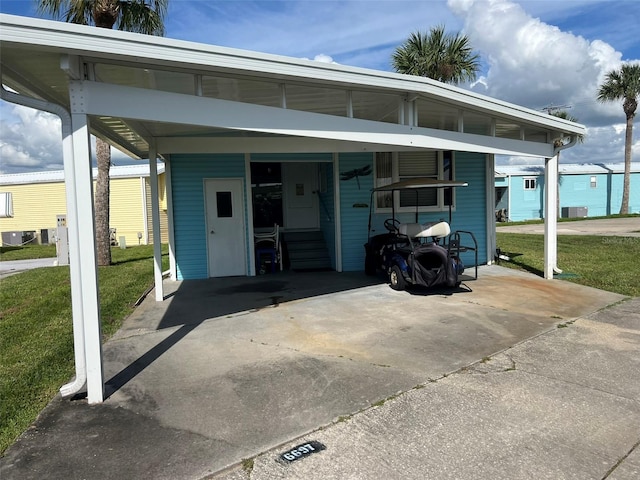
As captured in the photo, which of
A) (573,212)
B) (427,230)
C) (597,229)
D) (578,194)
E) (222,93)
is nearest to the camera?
(222,93)

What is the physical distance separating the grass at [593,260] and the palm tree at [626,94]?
61.1 ft

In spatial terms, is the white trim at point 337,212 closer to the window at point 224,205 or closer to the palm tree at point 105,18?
the window at point 224,205

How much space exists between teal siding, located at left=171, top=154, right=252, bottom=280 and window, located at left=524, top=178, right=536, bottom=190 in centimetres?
2788

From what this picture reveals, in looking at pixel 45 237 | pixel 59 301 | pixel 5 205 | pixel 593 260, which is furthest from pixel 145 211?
pixel 593 260

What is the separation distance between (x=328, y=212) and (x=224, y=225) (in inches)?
98.5

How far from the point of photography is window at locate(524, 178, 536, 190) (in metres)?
32.6

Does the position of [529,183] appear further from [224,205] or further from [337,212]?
[224,205]

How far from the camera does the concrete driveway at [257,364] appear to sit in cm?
303

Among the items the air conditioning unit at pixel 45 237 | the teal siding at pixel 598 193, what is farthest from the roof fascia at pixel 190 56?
the teal siding at pixel 598 193

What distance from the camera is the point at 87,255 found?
147 inches

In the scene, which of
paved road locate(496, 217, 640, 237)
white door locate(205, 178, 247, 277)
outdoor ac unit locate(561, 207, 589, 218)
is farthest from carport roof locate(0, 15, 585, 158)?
outdoor ac unit locate(561, 207, 589, 218)

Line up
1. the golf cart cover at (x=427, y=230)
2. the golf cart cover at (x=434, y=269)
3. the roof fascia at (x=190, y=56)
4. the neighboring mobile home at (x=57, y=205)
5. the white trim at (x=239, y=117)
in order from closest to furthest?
the roof fascia at (x=190, y=56), the white trim at (x=239, y=117), the golf cart cover at (x=434, y=269), the golf cart cover at (x=427, y=230), the neighboring mobile home at (x=57, y=205)

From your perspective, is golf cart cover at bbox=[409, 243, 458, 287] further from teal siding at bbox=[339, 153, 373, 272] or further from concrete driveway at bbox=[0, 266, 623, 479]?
teal siding at bbox=[339, 153, 373, 272]

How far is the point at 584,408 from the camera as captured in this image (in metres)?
3.50
